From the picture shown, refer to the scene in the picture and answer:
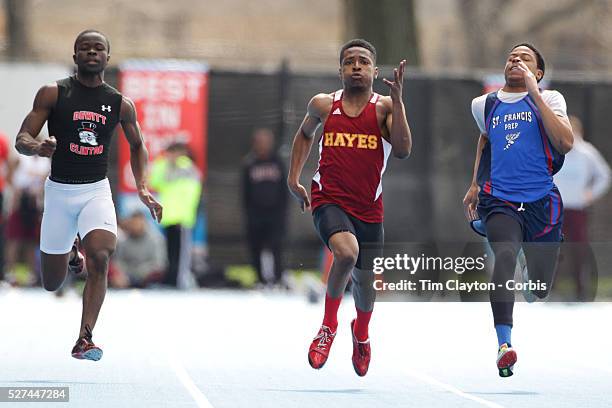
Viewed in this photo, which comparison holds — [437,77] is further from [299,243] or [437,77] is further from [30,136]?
[30,136]

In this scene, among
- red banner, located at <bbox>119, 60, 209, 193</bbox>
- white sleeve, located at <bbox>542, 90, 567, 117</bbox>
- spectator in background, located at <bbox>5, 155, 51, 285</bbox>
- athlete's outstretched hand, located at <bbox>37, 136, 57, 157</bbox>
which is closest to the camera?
athlete's outstretched hand, located at <bbox>37, 136, 57, 157</bbox>

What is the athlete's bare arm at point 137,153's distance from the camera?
11.3m

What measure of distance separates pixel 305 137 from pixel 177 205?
9890 mm

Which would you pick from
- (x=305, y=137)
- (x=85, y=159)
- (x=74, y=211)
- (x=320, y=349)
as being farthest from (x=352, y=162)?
(x=74, y=211)

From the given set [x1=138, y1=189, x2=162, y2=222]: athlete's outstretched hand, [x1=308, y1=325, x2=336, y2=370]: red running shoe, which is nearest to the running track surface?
[x1=308, y1=325, x2=336, y2=370]: red running shoe

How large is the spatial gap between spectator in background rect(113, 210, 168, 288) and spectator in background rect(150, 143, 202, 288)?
0.21m

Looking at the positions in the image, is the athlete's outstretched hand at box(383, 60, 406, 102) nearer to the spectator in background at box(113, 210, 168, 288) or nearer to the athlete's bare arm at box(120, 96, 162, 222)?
the athlete's bare arm at box(120, 96, 162, 222)

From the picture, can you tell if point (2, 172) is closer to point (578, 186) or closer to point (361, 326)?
point (578, 186)

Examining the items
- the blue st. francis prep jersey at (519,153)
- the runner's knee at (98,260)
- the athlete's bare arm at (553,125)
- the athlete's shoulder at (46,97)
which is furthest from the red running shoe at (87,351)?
the athlete's bare arm at (553,125)

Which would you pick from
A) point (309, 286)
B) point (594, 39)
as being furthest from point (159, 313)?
point (594, 39)

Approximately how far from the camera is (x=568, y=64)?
41.8 metres

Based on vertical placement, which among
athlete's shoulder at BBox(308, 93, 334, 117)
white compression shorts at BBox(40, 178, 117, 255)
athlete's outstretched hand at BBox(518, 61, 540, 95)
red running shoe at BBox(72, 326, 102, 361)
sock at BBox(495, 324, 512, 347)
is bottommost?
red running shoe at BBox(72, 326, 102, 361)

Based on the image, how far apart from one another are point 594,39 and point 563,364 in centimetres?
3843

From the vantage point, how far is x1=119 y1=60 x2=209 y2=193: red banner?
21.2 m
